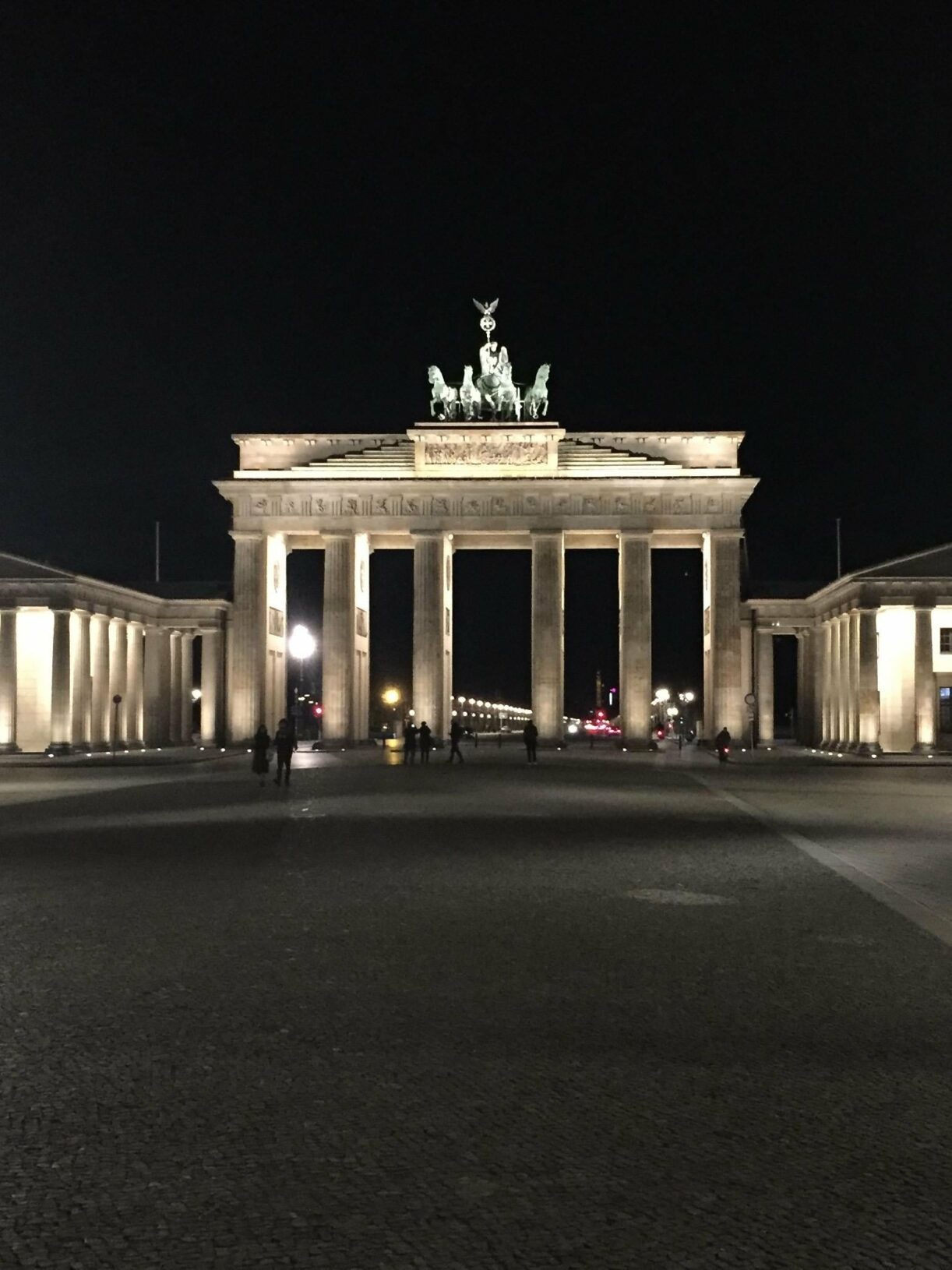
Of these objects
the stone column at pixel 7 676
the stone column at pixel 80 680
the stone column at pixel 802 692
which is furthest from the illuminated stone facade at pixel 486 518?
the stone column at pixel 7 676

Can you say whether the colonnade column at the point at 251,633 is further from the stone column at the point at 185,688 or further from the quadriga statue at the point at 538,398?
the quadriga statue at the point at 538,398

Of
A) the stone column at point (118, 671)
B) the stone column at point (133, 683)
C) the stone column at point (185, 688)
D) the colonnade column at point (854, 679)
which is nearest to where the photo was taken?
the colonnade column at point (854, 679)

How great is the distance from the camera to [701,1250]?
5172 mm

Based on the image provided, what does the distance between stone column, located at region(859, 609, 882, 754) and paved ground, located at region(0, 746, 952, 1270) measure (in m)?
48.2

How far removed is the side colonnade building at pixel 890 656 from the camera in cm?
6450

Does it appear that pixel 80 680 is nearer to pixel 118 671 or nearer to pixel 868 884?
pixel 118 671

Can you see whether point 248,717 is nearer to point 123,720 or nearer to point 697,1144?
point 123,720

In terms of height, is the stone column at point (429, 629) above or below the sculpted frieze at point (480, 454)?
below

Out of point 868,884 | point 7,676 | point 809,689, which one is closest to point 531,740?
point 7,676

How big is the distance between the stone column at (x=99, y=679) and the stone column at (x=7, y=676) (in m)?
5.27

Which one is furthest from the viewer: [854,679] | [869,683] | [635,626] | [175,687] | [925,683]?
[175,687]

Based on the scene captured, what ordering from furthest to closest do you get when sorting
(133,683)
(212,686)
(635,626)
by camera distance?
(212,686) < (133,683) < (635,626)

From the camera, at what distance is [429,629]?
7244 cm

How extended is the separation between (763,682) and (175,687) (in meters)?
35.1
